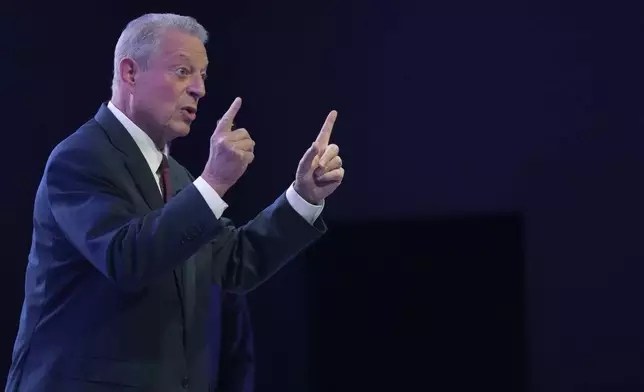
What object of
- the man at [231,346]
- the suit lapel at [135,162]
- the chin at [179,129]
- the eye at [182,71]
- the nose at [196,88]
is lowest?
the man at [231,346]

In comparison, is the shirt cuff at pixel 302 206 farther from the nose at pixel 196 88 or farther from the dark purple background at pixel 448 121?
the dark purple background at pixel 448 121

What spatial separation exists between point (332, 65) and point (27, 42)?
Answer: 88cm

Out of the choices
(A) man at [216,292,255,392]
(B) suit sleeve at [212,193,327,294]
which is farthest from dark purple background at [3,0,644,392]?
(B) suit sleeve at [212,193,327,294]

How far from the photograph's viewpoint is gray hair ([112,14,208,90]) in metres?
1.36

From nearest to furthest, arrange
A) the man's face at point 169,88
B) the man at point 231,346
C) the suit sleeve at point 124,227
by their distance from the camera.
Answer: the suit sleeve at point 124,227 < the man's face at point 169,88 < the man at point 231,346

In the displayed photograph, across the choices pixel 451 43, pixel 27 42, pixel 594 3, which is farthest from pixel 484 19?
pixel 27 42

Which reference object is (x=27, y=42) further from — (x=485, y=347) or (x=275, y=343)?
(x=485, y=347)

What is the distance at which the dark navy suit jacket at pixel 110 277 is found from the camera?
113 centimetres

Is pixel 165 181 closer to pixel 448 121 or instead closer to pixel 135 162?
pixel 135 162

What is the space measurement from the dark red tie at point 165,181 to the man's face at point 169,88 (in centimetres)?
4

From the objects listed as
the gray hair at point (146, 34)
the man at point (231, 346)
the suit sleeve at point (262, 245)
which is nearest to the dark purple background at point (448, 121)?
the man at point (231, 346)

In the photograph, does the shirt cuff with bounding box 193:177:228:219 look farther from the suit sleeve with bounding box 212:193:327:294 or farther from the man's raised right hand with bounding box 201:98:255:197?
the suit sleeve with bounding box 212:193:327:294

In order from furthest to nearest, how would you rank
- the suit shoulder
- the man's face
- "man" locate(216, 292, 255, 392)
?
"man" locate(216, 292, 255, 392) < the man's face < the suit shoulder

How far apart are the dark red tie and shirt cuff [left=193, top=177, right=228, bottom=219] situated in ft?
0.60
